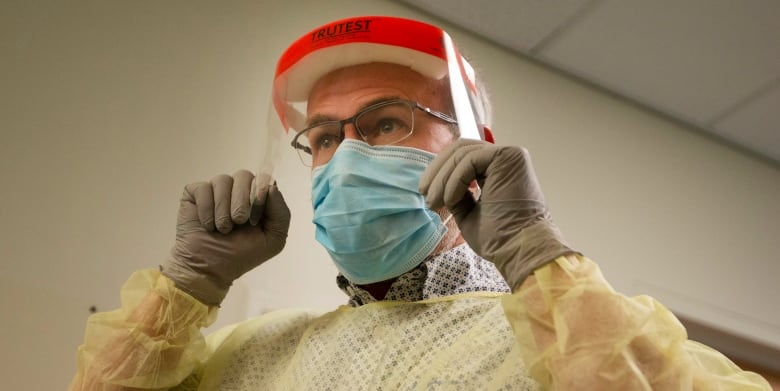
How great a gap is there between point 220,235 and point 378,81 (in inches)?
13.9

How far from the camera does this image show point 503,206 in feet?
2.77

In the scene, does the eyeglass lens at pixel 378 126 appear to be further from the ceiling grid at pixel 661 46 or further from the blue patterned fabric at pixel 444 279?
the ceiling grid at pixel 661 46

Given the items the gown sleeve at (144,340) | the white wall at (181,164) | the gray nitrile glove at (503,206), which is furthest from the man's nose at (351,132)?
the gown sleeve at (144,340)

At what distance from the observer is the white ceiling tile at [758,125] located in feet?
7.52

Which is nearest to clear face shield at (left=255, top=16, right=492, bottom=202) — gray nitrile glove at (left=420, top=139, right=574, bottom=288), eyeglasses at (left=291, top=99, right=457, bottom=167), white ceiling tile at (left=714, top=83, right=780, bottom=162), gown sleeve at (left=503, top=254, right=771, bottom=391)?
eyeglasses at (left=291, top=99, right=457, bottom=167)

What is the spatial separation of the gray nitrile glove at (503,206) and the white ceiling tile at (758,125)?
1.75 m

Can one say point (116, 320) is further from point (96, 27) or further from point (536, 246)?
point (96, 27)

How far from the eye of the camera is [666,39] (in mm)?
2053

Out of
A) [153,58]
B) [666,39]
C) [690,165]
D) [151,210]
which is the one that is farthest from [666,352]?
[690,165]

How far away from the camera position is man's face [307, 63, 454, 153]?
110 cm

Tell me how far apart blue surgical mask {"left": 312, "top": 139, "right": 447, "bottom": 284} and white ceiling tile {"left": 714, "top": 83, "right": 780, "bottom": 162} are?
1.68 meters

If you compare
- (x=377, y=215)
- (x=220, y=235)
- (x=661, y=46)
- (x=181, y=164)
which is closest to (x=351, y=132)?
(x=377, y=215)

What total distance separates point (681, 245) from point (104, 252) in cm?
165

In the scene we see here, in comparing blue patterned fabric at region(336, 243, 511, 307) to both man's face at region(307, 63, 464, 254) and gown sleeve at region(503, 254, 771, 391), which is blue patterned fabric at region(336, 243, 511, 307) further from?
gown sleeve at region(503, 254, 771, 391)
